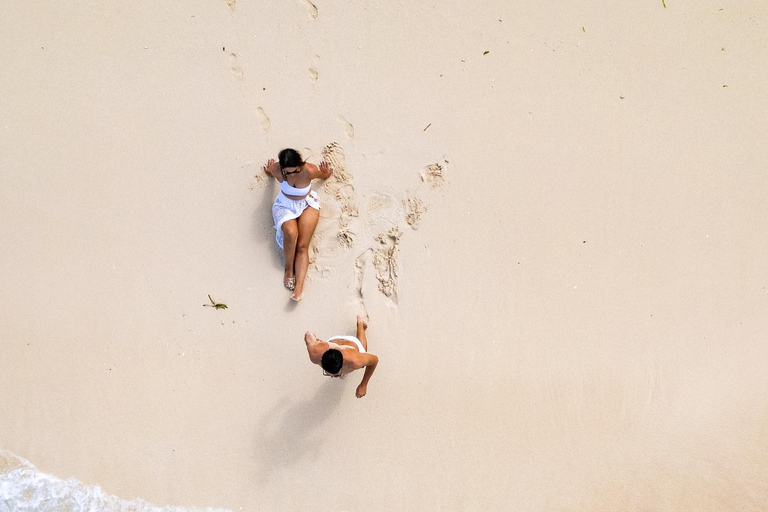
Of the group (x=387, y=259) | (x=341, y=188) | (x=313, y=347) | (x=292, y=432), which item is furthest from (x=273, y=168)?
(x=292, y=432)

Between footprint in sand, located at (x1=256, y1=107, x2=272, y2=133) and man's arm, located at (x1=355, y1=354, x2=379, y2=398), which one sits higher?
footprint in sand, located at (x1=256, y1=107, x2=272, y2=133)

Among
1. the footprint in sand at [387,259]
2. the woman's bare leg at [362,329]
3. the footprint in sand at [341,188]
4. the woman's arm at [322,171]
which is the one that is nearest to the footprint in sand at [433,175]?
the footprint in sand at [387,259]

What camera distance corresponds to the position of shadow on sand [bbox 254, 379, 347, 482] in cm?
317

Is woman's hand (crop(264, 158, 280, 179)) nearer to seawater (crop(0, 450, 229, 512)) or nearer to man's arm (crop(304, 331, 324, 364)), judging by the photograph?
man's arm (crop(304, 331, 324, 364))

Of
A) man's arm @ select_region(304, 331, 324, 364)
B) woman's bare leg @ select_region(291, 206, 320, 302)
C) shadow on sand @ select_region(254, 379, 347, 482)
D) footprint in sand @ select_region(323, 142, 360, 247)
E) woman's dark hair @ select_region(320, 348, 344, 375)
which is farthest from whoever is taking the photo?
shadow on sand @ select_region(254, 379, 347, 482)

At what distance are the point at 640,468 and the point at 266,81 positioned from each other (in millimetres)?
3528

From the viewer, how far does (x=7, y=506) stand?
3189 millimetres

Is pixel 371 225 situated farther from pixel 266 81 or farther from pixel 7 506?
pixel 7 506

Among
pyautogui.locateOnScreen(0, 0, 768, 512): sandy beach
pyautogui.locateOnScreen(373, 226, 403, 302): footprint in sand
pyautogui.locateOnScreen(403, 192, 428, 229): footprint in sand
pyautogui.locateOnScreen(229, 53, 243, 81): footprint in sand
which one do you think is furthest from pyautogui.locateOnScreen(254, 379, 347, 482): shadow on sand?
pyautogui.locateOnScreen(229, 53, 243, 81): footprint in sand

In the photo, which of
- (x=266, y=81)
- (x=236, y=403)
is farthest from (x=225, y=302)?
(x=266, y=81)

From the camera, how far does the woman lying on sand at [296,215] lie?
9.39ft

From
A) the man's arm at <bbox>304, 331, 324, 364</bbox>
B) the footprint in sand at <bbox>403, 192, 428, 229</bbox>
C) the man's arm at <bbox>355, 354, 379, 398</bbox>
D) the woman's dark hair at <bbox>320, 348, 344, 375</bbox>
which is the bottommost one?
the man's arm at <bbox>355, 354, 379, 398</bbox>

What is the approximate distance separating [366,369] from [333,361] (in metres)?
0.49

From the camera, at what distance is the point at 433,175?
3.04m
